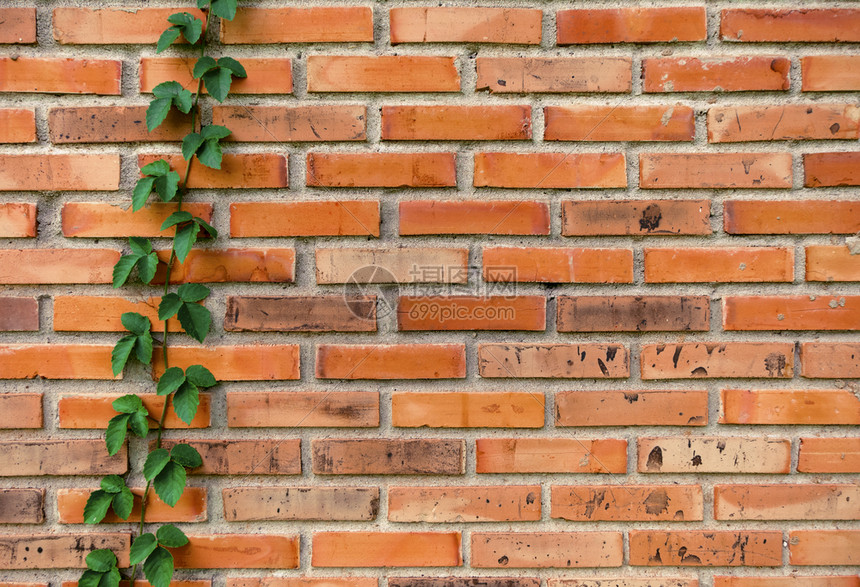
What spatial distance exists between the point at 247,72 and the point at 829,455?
1441mm

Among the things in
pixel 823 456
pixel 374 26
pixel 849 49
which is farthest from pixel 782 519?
pixel 374 26

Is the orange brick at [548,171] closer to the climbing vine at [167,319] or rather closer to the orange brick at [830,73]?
the orange brick at [830,73]

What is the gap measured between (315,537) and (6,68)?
1.16m

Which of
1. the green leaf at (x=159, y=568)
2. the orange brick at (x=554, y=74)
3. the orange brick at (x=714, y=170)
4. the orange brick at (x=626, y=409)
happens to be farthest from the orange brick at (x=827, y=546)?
the green leaf at (x=159, y=568)

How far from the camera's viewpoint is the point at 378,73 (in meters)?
0.97

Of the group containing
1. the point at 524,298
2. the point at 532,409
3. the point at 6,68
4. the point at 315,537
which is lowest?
the point at 315,537

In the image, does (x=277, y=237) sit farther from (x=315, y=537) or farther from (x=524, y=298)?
(x=315, y=537)

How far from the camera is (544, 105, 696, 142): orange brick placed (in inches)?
38.2

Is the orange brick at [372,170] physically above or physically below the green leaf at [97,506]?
above

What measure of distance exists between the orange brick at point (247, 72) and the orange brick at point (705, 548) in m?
1.20

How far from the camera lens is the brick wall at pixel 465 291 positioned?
968 mm

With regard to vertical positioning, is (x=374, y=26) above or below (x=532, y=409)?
above

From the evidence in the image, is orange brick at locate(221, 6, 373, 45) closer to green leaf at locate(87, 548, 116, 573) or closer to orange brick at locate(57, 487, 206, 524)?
orange brick at locate(57, 487, 206, 524)

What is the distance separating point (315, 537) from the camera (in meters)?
1.00
